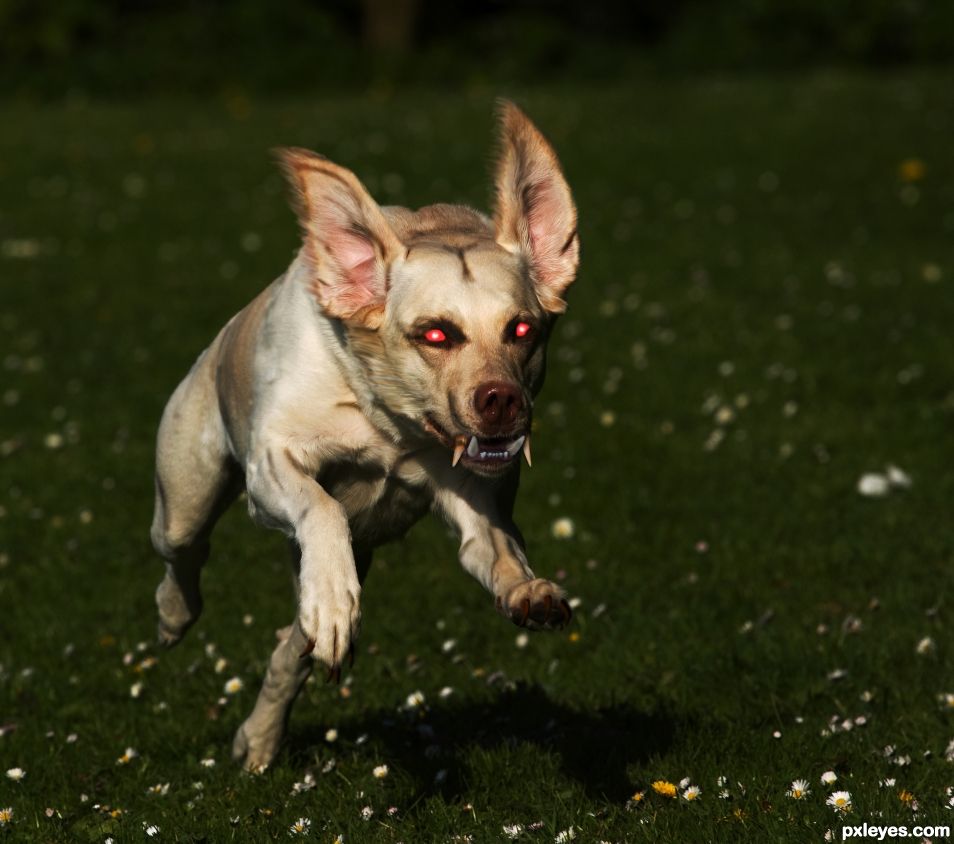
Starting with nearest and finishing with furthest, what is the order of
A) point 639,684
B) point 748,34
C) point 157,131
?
point 639,684 < point 157,131 < point 748,34

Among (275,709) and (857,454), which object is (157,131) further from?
(275,709)

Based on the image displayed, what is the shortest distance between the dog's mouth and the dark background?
77.1 feet

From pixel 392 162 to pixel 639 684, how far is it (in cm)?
1295

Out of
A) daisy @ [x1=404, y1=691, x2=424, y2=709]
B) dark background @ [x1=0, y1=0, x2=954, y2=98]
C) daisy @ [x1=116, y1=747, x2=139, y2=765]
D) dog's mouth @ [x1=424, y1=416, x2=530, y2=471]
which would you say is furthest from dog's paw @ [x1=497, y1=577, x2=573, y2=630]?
dark background @ [x1=0, y1=0, x2=954, y2=98]

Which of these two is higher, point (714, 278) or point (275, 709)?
point (275, 709)

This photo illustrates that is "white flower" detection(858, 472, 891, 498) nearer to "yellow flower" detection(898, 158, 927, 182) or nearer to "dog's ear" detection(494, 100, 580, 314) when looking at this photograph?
"dog's ear" detection(494, 100, 580, 314)

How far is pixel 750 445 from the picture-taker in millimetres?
9602

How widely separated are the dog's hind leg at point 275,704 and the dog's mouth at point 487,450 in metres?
1.21

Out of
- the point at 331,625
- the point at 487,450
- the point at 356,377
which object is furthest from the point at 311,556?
the point at 356,377

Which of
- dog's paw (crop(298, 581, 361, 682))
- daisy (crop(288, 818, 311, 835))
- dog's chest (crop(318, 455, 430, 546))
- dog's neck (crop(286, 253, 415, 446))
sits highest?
dog's neck (crop(286, 253, 415, 446))

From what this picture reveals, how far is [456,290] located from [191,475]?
1.64 meters

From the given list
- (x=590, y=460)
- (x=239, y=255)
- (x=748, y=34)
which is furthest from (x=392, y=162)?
(x=748, y=34)

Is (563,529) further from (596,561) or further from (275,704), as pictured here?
(275,704)

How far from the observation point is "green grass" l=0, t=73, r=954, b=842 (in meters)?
5.64
